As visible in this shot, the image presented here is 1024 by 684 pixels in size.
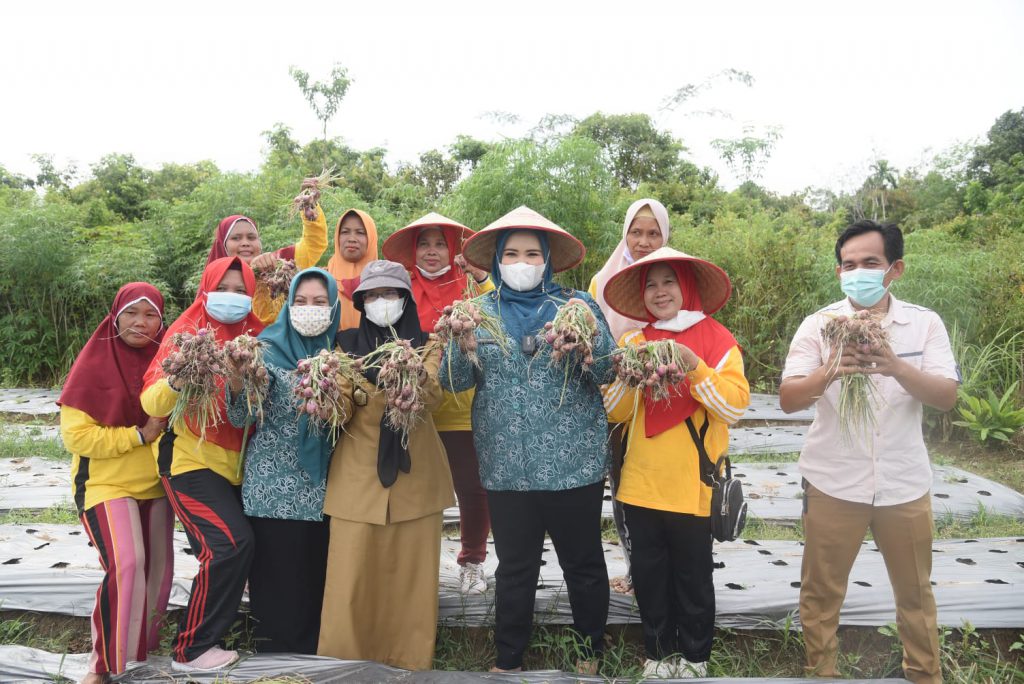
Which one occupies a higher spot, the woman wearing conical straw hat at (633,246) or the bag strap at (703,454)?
the woman wearing conical straw hat at (633,246)

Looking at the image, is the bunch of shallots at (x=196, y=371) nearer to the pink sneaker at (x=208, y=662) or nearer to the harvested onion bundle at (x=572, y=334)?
the pink sneaker at (x=208, y=662)

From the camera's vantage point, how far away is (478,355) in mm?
2904

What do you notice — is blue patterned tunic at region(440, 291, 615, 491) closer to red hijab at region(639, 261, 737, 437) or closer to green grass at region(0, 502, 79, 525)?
red hijab at region(639, 261, 737, 437)

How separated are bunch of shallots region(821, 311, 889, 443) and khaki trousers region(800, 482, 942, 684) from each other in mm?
343

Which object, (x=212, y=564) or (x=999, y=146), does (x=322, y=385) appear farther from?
(x=999, y=146)

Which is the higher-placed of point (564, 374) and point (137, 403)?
point (564, 374)

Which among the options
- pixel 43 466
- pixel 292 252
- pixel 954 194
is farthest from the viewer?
pixel 954 194

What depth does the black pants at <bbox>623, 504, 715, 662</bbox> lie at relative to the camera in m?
2.91

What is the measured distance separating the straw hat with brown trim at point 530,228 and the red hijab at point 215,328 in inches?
43.1

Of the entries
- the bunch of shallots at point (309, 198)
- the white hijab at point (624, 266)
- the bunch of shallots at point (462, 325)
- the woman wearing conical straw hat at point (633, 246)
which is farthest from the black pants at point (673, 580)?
the bunch of shallots at point (309, 198)

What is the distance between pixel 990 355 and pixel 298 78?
18.3 meters

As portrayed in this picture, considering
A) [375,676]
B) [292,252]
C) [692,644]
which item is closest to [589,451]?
[692,644]

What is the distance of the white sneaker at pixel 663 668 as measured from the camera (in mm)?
2932

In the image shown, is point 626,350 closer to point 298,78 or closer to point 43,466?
point 43,466
